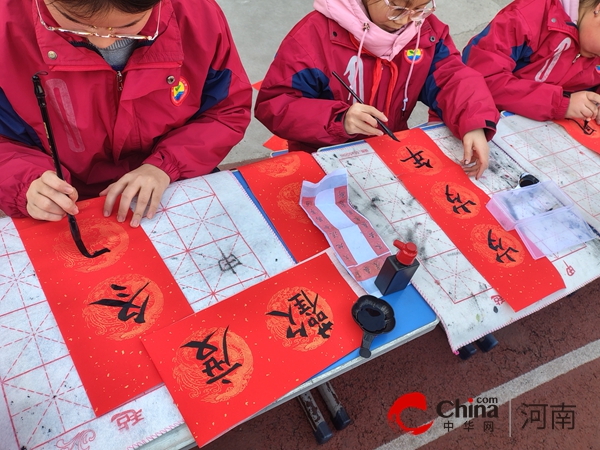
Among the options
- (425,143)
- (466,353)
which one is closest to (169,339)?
(425,143)

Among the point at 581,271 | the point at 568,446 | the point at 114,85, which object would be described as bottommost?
the point at 568,446

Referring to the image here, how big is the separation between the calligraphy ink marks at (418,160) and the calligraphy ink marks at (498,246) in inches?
7.3

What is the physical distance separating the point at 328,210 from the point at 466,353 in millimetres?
814

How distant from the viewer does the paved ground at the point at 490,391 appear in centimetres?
117

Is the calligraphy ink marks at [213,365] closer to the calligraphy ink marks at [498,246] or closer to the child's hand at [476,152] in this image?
the calligraphy ink marks at [498,246]

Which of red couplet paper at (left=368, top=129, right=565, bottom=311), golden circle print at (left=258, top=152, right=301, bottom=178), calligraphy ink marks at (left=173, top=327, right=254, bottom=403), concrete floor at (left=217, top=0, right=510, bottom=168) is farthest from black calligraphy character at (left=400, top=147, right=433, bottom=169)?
concrete floor at (left=217, top=0, right=510, bottom=168)

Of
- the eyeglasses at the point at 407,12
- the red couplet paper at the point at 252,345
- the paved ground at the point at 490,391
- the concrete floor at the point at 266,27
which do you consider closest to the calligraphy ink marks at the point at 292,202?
the red couplet paper at the point at 252,345

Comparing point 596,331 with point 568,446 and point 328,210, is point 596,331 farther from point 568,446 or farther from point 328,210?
point 328,210

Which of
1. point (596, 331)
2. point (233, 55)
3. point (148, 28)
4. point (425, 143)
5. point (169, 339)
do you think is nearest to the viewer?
point (169, 339)

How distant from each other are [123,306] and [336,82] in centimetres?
80

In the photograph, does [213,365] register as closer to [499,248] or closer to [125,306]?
[125,306]

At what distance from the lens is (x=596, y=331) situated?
1470 millimetres

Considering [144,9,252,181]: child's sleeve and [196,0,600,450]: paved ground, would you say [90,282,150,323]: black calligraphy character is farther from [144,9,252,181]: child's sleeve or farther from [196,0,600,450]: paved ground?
[196,0,600,450]: paved ground

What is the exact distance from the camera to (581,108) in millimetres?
1200
